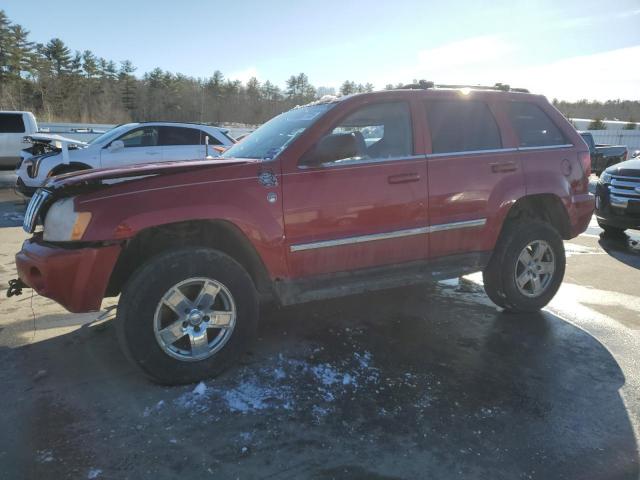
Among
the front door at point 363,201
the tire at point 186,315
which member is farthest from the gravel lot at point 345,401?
the front door at point 363,201

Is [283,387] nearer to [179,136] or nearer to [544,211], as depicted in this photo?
[544,211]

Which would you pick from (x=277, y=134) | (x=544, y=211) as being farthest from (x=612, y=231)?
(x=277, y=134)

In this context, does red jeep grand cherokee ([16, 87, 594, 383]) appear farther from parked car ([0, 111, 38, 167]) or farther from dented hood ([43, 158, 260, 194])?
parked car ([0, 111, 38, 167])

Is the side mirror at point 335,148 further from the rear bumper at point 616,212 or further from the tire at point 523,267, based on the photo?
the rear bumper at point 616,212

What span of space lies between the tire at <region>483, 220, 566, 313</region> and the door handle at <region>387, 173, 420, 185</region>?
1.18 meters

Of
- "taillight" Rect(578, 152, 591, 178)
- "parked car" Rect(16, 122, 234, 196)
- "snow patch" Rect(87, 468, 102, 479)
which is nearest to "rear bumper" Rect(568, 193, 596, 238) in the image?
"taillight" Rect(578, 152, 591, 178)

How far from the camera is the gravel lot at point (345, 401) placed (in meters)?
2.33

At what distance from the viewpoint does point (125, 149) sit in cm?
952

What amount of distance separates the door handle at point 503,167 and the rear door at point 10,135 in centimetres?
1626

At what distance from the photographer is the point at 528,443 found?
251cm

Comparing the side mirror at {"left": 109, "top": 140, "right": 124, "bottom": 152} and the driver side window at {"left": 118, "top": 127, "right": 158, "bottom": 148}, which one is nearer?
the side mirror at {"left": 109, "top": 140, "right": 124, "bottom": 152}

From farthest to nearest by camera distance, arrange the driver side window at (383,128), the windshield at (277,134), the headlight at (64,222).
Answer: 1. the driver side window at (383,128)
2. the windshield at (277,134)
3. the headlight at (64,222)

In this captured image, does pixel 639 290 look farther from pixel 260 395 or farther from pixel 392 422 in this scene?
pixel 260 395

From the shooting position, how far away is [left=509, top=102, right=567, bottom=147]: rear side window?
171 inches
